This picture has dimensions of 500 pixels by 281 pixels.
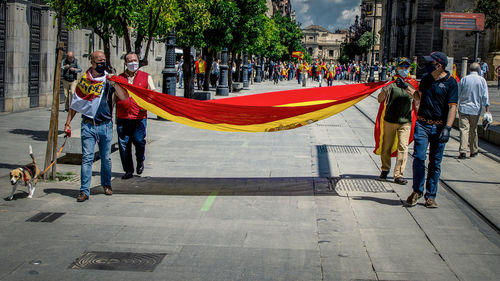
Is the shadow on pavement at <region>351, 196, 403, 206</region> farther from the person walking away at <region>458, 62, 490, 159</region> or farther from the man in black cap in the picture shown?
the person walking away at <region>458, 62, 490, 159</region>

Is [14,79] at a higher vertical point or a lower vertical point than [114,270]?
higher

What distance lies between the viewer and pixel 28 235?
6184 millimetres

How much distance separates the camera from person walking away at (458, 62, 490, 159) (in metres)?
12.1

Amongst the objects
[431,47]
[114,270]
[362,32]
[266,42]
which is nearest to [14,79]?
[114,270]

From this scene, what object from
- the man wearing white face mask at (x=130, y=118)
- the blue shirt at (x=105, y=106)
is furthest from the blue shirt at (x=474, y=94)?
the blue shirt at (x=105, y=106)

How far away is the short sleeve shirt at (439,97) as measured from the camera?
7621 mm

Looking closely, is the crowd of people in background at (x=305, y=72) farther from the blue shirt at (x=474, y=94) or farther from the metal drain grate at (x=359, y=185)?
the metal drain grate at (x=359, y=185)

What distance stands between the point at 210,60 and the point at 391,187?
20.6 metres

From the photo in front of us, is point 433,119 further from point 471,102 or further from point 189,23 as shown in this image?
point 189,23

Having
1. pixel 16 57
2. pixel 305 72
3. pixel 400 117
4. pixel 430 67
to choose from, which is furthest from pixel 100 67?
pixel 305 72

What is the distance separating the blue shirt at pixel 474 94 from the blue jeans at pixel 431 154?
494cm

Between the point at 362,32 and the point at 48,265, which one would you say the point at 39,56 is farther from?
the point at 362,32

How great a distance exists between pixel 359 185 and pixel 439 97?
1.99 m

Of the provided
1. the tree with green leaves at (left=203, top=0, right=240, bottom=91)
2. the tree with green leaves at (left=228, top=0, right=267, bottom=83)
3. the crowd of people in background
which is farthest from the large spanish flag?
the crowd of people in background
